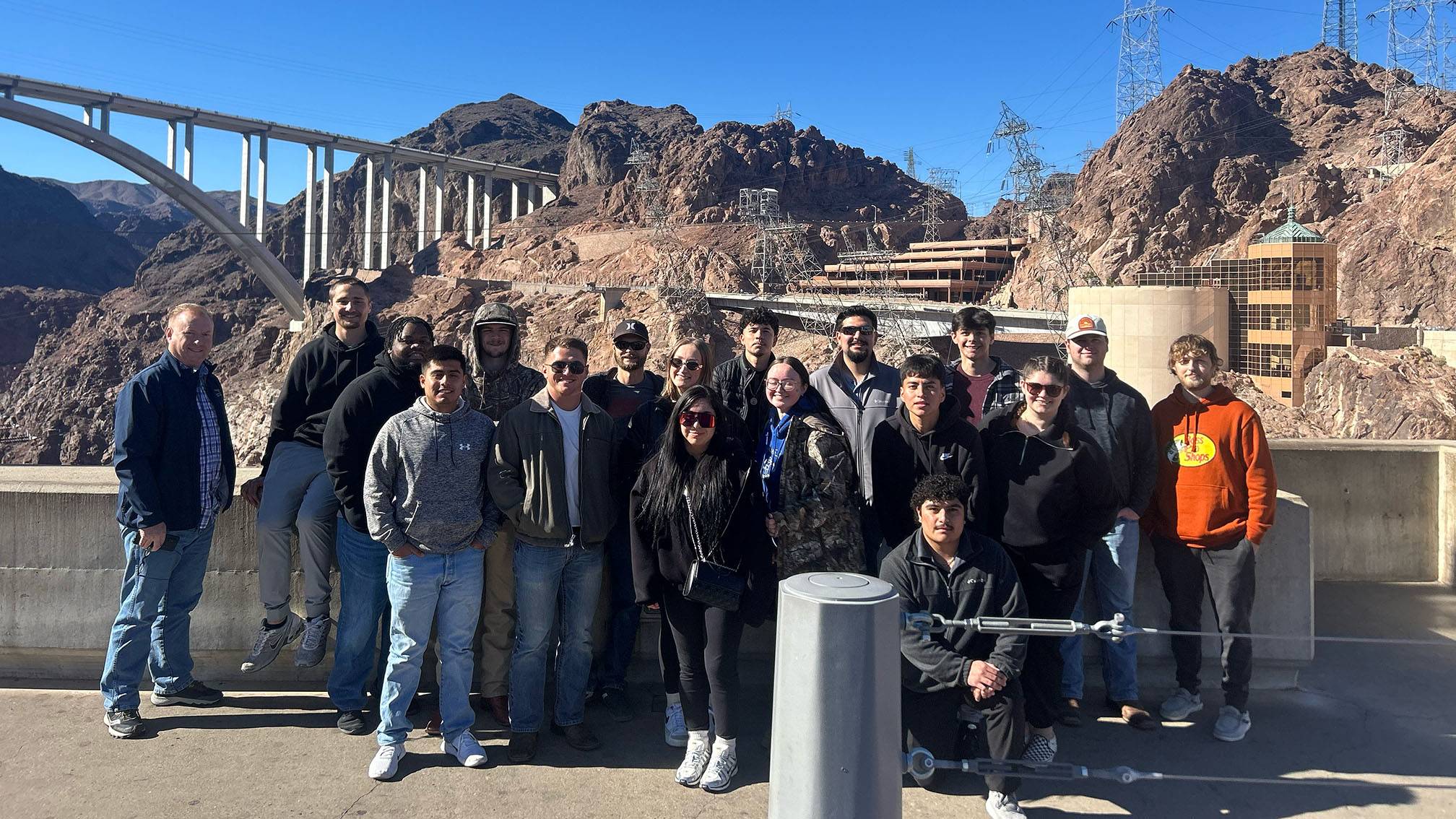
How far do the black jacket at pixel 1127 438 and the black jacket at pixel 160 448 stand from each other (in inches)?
156

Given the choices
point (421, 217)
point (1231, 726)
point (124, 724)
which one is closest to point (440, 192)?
point (421, 217)

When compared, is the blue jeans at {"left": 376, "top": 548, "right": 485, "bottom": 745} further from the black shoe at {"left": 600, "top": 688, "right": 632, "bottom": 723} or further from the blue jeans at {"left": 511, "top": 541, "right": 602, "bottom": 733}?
the black shoe at {"left": 600, "top": 688, "right": 632, "bottom": 723}

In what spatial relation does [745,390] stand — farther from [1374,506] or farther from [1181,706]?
[1374,506]

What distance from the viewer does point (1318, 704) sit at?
14.5 ft

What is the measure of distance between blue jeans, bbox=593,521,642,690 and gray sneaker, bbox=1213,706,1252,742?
2721 mm

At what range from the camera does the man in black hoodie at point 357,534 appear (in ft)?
13.2

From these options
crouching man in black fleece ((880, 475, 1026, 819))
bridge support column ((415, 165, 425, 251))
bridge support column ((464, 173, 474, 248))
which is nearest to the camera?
crouching man in black fleece ((880, 475, 1026, 819))

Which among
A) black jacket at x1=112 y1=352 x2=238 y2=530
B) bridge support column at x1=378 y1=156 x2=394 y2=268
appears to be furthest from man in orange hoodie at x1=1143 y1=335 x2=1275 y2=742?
bridge support column at x1=378 y1=156 x2=394 y2=268

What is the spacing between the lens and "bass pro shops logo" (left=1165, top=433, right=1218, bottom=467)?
4258 mm

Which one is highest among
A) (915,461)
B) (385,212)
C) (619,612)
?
(385,212)

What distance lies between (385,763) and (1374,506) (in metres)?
6.68

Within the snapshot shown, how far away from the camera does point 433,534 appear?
3814 millimetres

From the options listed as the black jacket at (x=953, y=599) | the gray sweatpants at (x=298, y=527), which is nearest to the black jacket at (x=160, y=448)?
the gray sweatpants at (x=298, y=527)

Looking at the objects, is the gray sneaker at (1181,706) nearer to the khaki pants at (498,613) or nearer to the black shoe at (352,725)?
the khaki pants at (498,613)
